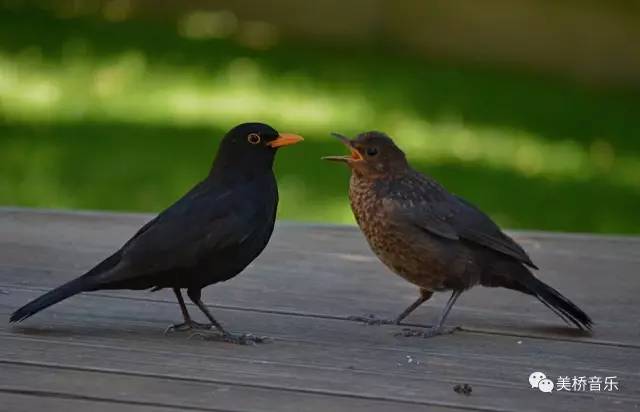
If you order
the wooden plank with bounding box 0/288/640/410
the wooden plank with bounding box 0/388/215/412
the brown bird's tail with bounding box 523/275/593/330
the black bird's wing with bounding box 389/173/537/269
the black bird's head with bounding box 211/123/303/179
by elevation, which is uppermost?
the black bird's head with bounding box 211/123/303/179

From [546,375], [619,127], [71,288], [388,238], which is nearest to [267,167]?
[388,238]

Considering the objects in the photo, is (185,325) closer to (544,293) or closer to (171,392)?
(171,392)

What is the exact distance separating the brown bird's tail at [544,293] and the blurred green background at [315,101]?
377 cm

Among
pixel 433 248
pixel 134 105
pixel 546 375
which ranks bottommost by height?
pixel 546 375

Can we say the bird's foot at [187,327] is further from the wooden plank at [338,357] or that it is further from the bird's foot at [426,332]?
the bird's foot at [426,332]


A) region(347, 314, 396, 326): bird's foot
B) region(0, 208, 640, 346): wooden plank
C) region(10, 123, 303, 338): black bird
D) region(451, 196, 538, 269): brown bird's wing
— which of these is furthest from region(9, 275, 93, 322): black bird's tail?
region(451, 196, 538, 269): brown bird's wing

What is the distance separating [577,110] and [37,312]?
9748mm

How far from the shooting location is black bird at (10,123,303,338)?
167 inches

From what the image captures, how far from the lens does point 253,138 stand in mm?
4660

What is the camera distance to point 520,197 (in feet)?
31.8

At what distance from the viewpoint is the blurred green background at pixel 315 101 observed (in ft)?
31.3

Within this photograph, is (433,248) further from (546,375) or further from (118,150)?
(118,150)

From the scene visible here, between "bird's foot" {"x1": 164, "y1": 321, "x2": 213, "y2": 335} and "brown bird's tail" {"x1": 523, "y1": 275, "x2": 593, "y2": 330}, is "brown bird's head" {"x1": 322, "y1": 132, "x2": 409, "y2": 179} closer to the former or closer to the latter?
"brown bird's tail" {"x1": 523, "y1": 275, "x2": 593, "y2": 330}

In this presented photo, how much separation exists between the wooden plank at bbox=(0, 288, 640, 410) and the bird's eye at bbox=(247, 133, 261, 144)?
1.88 ft
